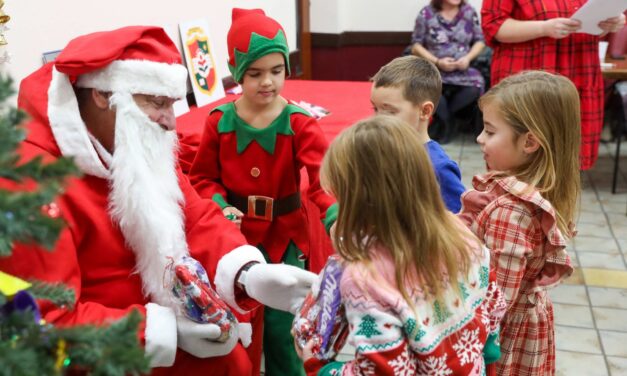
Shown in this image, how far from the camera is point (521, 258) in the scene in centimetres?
169

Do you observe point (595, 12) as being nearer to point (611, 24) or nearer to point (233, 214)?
point (611, 24)

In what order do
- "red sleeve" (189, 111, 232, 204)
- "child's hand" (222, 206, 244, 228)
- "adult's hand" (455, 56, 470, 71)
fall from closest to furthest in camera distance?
"child's hand" (222, 206, 244, 228) < "red sleeve" (189, 111, 232, 204) < "adult's hand" (455, 56, 470, 71)

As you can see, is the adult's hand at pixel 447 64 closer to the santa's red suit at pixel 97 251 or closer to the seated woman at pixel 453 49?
the seated woman at pixel 453 49

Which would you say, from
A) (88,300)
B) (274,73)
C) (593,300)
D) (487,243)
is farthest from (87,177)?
(593,300)

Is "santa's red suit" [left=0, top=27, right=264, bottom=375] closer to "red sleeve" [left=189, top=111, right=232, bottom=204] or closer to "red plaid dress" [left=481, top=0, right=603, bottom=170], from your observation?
"red sleeve" [left=189, top=111, right=232, bottom=204]

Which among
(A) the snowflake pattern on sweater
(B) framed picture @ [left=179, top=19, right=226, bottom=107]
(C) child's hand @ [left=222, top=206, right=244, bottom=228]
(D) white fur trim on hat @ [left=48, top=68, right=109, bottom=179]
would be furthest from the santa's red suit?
(B) framed picture @ [left=179, top=19, right=226, bottom=107]

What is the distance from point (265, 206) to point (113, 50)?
0.75 m

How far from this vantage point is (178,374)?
5.68 ft

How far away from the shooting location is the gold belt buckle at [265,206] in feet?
7.13

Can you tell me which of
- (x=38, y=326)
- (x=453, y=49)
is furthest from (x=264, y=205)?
(x=453, y=49)

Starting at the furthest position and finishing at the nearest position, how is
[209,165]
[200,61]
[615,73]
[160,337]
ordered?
[615,73]
[200,61]
[209,165]
[160,337]

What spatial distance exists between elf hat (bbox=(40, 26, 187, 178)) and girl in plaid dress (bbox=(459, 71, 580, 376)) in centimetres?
89

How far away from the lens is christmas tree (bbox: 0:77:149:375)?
2.61 feet

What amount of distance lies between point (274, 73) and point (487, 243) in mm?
902
